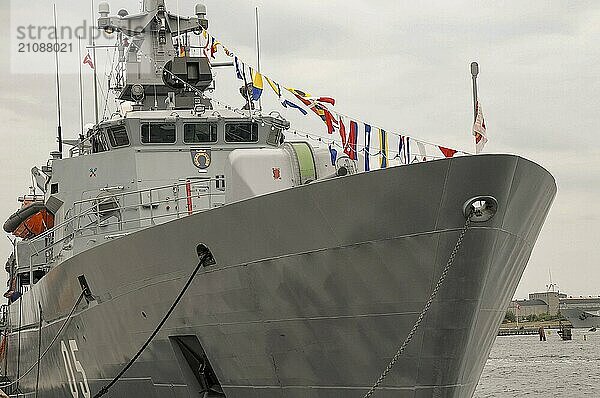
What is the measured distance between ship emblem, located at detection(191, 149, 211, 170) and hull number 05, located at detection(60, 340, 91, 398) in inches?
128

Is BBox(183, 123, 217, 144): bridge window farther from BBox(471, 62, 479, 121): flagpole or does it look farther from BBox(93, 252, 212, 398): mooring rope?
BBox(471, 62, 479, 121): flagpole

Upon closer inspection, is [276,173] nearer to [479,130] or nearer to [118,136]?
[479,130]

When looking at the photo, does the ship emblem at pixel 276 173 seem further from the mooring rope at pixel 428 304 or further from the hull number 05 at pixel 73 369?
the hull number 05 at pixel 73 369

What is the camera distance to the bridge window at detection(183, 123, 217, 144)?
15.5m

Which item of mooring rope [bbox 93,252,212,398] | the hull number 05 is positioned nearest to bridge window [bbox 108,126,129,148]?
the hull number 05

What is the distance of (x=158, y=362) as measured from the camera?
12.2 meters

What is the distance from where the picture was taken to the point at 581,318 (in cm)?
9612

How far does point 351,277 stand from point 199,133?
6.42 m

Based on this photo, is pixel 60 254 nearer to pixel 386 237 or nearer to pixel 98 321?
pixel 98 321

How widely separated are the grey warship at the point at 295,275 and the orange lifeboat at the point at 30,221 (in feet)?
15.1

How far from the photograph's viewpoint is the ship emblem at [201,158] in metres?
15.3

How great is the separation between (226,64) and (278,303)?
31.1 ft

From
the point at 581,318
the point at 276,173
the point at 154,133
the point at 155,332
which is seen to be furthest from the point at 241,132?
the point at 581,318

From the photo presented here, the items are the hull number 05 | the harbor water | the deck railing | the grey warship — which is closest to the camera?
the grey warship
